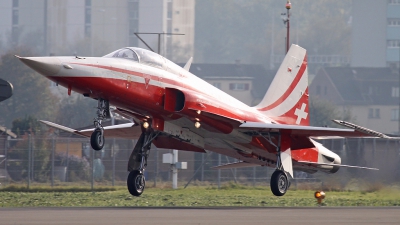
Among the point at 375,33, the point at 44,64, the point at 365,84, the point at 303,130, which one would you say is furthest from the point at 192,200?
the point at 375,33

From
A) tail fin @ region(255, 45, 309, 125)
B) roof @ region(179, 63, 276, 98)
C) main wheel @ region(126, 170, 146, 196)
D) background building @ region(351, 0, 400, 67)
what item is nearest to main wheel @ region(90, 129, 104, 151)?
main wheel @ region(126, 170, 146, 196)

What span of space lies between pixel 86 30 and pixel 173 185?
173 ft

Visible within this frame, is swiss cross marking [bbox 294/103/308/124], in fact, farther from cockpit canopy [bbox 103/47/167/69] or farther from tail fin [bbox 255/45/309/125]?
cockpit canopy [bbox 103/47/167/69]

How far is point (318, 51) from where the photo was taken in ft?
323

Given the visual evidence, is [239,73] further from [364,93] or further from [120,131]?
[120,131]

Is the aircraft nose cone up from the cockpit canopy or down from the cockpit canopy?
down

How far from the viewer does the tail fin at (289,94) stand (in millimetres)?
21672

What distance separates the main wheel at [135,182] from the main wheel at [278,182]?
11.0 ft
